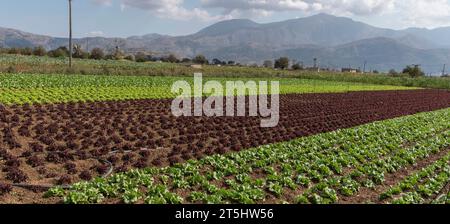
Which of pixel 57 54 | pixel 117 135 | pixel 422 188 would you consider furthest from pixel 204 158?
pixel 57 54

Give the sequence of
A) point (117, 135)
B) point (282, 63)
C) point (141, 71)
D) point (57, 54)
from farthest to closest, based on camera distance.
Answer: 1. point (282, 63)
2. point (57, 54)
3. point (141, 71)
4. point (117, 135)

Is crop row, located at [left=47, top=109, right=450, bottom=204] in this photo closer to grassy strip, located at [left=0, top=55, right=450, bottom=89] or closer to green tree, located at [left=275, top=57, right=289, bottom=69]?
grassy strip, located at [left=0, top=55, right=450, bottom=89]

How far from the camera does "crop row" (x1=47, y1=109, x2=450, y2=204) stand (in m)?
8.92

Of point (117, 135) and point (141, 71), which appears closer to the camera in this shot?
point (117, 135)

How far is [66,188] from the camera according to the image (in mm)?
9102

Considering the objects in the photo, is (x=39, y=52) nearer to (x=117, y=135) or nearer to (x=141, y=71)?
(x=141, y=71)

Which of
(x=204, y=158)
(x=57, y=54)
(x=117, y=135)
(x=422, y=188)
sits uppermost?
(x=57, y=54)

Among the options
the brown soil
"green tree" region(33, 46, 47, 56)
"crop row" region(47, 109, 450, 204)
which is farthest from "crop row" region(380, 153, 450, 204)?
"green tree" region(33, 46, 47, 56)

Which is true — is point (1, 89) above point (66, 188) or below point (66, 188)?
above

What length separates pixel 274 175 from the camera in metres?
10.8
